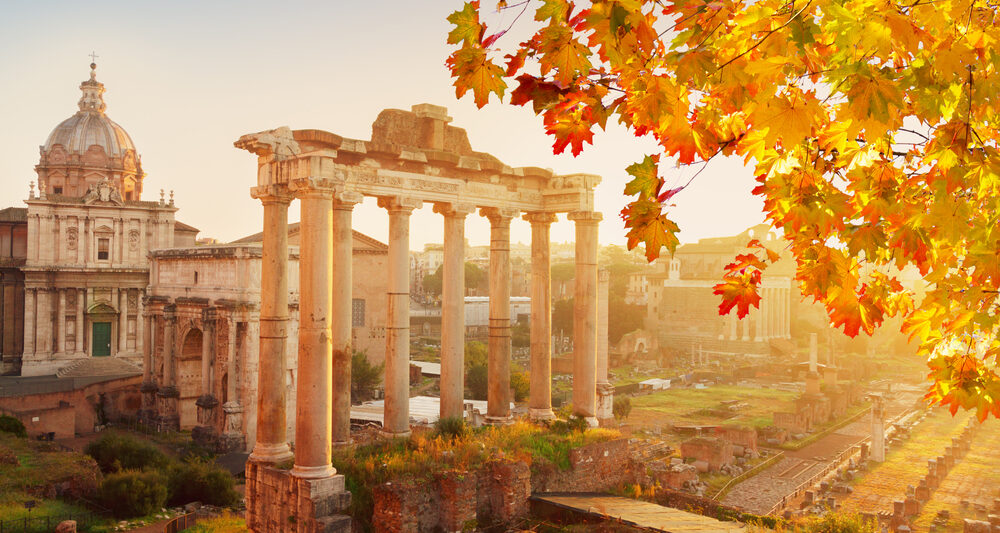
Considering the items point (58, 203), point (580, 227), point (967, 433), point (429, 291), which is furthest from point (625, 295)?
point (580, 227)

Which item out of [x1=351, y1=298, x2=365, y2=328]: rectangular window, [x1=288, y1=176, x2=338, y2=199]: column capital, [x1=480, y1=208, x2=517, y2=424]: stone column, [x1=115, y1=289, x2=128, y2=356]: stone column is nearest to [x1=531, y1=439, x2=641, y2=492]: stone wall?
[x1=480, y1=208, x2=517, y2=424]: stone column

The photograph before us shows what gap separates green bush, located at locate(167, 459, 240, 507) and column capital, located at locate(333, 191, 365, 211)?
10.3m

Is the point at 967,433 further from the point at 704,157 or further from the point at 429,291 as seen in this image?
the point at 429,291

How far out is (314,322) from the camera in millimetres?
9703

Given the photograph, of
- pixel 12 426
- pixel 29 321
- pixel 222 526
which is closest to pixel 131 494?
pixel 222 526

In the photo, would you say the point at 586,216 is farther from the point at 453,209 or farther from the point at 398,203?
the point at 398,203

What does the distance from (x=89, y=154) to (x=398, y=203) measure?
3494 centimetres

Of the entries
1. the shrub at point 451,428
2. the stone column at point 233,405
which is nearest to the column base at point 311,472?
the shrub at point 451,428

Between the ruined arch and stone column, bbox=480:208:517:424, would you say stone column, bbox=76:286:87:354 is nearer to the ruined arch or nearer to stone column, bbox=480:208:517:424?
the ruined arch

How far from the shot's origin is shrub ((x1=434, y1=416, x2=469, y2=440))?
1173cm

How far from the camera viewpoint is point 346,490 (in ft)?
32.4

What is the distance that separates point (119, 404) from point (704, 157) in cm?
3025

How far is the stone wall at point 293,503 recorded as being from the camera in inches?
368

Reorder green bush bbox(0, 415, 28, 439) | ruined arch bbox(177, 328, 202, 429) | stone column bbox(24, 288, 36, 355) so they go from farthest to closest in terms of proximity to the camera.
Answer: stone column bbox(24, 288, 36, 355)
ruined arch bbox(177, 328, 202, 429)
green bush bbox(0, 415, 28, 439)
